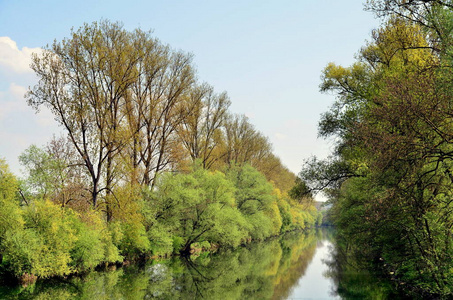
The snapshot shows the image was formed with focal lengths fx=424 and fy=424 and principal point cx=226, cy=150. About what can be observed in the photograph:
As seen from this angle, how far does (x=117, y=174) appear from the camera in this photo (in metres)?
27.9

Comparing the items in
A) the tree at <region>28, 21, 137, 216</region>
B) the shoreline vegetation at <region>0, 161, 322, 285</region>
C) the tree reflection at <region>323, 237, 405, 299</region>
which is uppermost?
the tree at <region>28, 21, 137, 216</region>

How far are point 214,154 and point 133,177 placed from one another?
2481 centimetres

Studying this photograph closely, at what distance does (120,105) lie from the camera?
3097 cm

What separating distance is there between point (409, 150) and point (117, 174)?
2057 centimetres

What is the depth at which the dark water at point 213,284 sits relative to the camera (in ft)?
61.2

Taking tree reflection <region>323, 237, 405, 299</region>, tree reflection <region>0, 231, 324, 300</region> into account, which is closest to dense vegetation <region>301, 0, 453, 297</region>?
tree reflection <region>323, 237, 405, 299</region>

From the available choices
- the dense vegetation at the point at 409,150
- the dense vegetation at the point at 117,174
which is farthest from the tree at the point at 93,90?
the dense vegetation at the point at 409,150

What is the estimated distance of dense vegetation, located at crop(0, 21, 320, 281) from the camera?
72.2 ft

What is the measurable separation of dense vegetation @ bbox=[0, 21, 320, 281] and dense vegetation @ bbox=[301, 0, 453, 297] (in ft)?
21.5

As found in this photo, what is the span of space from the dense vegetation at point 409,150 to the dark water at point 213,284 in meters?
2.69

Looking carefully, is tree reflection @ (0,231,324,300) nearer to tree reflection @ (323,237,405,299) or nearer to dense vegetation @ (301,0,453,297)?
tree reflection @ (323,237,405,299)

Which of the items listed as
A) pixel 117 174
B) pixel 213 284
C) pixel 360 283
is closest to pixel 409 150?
pixel 360 283

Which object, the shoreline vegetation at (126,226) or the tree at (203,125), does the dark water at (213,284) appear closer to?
the shoreline vegetation at (126,226)

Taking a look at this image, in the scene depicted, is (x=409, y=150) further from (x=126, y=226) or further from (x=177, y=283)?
(x=126, y=226)
